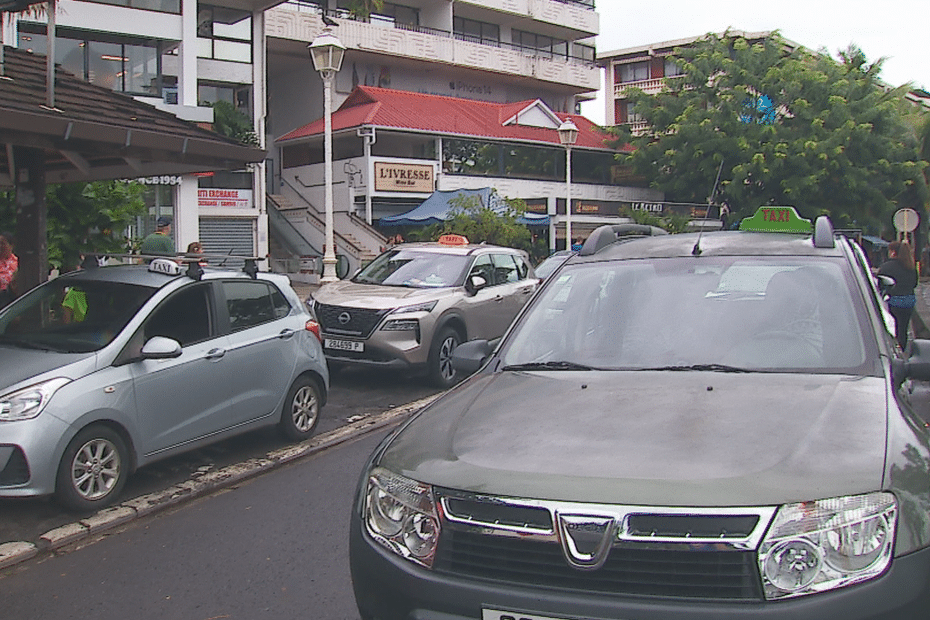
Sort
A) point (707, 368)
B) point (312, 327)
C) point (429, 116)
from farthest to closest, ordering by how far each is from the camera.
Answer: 1. point (429, 116)
2. point (312, 327)
3. point (707, 368)

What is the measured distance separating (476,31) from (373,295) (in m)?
33.5

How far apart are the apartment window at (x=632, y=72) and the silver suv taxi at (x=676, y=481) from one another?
59851 mm

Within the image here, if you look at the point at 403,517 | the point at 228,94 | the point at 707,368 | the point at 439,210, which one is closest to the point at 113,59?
the point at 228,94

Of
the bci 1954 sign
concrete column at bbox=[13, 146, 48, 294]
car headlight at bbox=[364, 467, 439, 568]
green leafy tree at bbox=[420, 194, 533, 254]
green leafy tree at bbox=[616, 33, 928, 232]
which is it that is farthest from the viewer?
green leafy tree at bbox=[616, 33, 928, 232]

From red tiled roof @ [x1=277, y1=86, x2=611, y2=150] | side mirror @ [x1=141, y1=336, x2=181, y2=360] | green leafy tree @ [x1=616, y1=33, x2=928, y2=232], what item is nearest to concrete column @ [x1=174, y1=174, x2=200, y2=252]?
red tiled roof @ [x1=277, y1=86, x2=611, y2=150]

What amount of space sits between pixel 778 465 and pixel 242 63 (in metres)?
28.6

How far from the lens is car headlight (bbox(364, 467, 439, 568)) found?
2814 millimetres

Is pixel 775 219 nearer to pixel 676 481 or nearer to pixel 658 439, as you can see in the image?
pixel 658 439

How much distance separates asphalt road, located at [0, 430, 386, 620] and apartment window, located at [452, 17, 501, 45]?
119 ft

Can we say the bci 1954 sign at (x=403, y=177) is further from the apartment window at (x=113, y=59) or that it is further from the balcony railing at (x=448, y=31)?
the apartment window at (x=113, y=59)

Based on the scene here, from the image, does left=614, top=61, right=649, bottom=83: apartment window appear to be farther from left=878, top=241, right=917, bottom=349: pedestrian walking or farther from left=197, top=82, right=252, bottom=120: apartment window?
left=878, top=241, right=917, bottom=349: pedestrian walking

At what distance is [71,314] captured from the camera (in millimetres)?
6812

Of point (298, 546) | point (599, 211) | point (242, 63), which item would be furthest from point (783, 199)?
point (298, 546)

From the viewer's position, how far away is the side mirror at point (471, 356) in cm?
432
